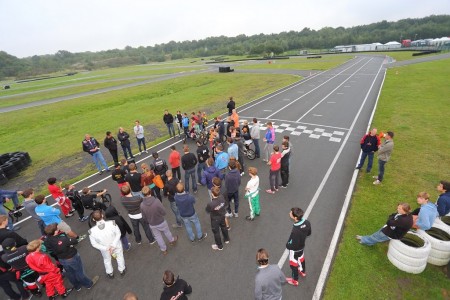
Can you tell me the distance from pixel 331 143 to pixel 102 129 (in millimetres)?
16938

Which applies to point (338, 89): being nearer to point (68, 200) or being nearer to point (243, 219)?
point (243, 219)

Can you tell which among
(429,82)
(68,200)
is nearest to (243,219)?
(68,200)

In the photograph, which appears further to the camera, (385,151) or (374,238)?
(385,151)

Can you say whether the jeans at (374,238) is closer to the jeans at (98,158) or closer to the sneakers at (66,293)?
the sneakers at (66,293)

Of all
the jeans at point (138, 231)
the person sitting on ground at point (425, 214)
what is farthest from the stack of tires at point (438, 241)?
the jeans at point (138, 231)

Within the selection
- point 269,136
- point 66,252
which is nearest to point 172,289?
point 66,252

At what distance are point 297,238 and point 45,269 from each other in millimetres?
5460

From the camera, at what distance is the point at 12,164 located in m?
12.3

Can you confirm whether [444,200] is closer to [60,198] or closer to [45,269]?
[45,269]

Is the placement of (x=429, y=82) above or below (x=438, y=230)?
above

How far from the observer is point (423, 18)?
143m

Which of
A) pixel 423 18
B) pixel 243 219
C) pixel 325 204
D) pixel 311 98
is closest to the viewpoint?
pixel 243 219

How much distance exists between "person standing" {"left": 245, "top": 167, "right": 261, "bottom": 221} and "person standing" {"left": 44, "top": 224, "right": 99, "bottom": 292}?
14.8 ft

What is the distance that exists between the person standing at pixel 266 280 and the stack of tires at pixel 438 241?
4.00 meters
